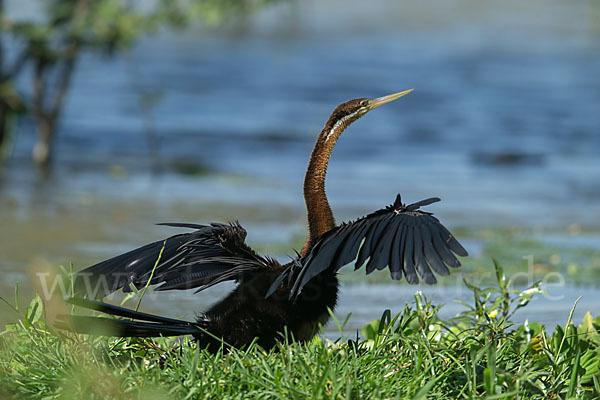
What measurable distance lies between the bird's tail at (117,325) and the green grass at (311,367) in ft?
→ 0.30

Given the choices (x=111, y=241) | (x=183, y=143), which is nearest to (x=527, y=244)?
(x=111, y=241)

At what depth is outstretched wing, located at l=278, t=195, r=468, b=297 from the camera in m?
3.52

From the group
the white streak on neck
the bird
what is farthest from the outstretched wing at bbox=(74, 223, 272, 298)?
the white streak on neck

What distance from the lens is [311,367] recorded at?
3678 millimetres

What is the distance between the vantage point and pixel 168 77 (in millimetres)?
22406

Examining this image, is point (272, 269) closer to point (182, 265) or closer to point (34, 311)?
point (182, 265)

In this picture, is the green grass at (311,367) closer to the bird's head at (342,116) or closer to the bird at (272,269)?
the bird at (272,269)

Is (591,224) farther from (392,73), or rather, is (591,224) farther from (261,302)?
(392,73)

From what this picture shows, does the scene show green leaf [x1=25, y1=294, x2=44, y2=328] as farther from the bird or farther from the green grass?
the bird

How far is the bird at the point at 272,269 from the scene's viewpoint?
364 centimetres

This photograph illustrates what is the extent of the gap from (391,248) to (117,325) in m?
1.14

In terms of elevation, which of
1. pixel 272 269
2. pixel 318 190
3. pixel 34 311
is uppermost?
pixel 318 190

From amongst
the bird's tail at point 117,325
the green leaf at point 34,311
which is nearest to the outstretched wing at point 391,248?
the bird's tail at point 117,325

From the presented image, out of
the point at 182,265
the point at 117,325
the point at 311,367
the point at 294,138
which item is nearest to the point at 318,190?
the point at 182,265
